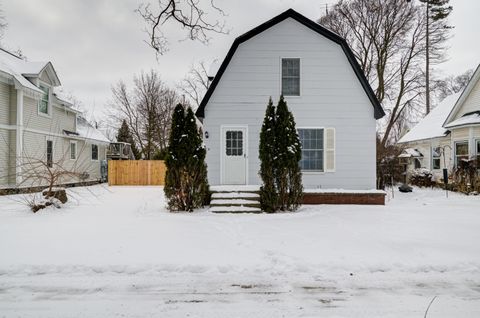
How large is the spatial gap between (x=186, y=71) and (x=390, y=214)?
2420 cm

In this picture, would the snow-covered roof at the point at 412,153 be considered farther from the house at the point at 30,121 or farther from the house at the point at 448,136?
the house at the point at 30,121

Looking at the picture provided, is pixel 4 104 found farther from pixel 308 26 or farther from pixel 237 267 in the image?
pixel 237 267

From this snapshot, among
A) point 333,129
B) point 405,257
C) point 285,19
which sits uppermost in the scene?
point 285,19

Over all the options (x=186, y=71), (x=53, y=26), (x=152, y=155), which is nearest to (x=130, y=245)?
(x=53, y=26)

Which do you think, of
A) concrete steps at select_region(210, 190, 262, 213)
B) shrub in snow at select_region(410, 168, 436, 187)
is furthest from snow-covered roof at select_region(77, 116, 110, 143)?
shrub in snow at select_region(410, 168, 436, 187)

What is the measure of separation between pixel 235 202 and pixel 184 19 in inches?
198

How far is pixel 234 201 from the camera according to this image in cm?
870

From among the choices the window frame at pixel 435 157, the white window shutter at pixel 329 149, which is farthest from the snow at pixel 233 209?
the window frame at pixel 435 157

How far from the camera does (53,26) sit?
432 inches

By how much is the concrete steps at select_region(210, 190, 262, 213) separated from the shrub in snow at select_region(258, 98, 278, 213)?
350mm

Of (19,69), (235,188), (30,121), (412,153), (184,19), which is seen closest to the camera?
(184,19)

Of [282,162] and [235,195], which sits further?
[235,195]

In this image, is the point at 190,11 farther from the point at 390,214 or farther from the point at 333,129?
the point at 390,214

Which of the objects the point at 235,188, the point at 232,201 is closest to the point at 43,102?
the point at 235,188
